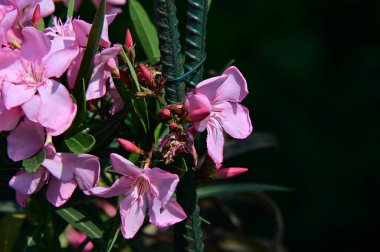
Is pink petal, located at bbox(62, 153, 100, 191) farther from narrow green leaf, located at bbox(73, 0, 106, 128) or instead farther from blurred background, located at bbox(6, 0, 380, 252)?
blurred background, located at bbox(6, 0, 380, 252)

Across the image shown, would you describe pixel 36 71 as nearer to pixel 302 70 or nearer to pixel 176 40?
pixel 176 40

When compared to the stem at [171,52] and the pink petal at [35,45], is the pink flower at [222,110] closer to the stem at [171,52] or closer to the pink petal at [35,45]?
the stem at [171,52]

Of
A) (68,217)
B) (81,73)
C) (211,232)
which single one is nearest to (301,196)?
(211,232)

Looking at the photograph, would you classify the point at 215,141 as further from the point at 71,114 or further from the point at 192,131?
the point at 71,114

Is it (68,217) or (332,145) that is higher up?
(68,217)

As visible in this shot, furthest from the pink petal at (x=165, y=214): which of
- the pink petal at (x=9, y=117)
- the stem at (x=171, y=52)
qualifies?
the pink petal at (x=9, y=117)

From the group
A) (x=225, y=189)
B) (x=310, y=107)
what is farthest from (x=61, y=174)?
(x=310, y=107)
